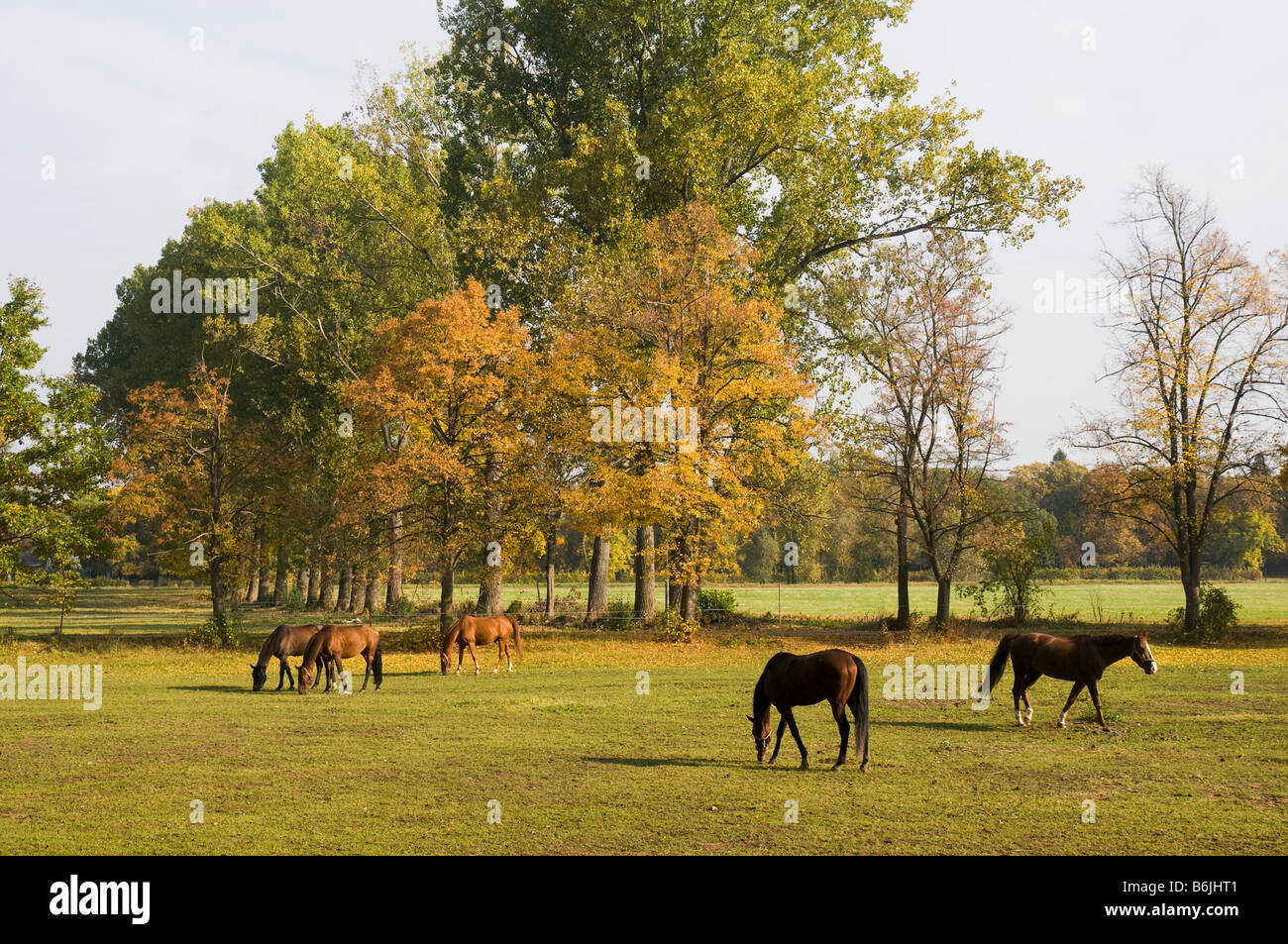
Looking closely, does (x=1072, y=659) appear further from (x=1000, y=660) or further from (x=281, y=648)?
(x=281, y=648)

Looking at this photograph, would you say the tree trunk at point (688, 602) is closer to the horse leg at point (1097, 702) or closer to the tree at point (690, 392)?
the tree at point (690, 392)

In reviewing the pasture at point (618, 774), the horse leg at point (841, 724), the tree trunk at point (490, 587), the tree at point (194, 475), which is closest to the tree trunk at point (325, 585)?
the tree at point (194, 475)

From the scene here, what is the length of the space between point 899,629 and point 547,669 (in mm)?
17904

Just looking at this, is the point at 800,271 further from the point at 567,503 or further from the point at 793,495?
the point at 567,503

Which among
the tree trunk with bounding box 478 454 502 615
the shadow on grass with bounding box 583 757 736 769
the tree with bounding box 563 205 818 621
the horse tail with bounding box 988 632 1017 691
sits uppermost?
the tree with bounding box 563 205 818 621

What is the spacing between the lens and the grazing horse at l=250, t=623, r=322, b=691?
2338 cm

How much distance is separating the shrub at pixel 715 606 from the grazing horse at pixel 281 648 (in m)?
20.2

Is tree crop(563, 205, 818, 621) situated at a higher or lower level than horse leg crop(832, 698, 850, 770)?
higher

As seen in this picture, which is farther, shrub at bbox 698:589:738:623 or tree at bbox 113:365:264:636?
shrub at bbox 698:589:738:623

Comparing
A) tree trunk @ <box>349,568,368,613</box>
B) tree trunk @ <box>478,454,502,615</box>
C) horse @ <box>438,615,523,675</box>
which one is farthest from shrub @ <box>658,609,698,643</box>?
tree trunk @ <box>349,568,368,613</box>

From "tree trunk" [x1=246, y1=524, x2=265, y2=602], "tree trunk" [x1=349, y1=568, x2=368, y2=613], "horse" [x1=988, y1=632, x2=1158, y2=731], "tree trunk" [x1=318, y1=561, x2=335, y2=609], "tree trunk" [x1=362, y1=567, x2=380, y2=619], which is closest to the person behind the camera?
"horse" [x1=988, y1=632, x2=1158, y2=731]

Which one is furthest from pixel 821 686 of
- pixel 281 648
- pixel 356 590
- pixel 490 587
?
pixel 356 590

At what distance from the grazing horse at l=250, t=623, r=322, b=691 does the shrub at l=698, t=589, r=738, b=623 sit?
20221 mm

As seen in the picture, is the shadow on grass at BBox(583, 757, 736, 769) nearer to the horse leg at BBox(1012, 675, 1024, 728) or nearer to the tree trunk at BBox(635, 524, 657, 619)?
the horse leg at BBox(1012, 675, 1024, 728)
